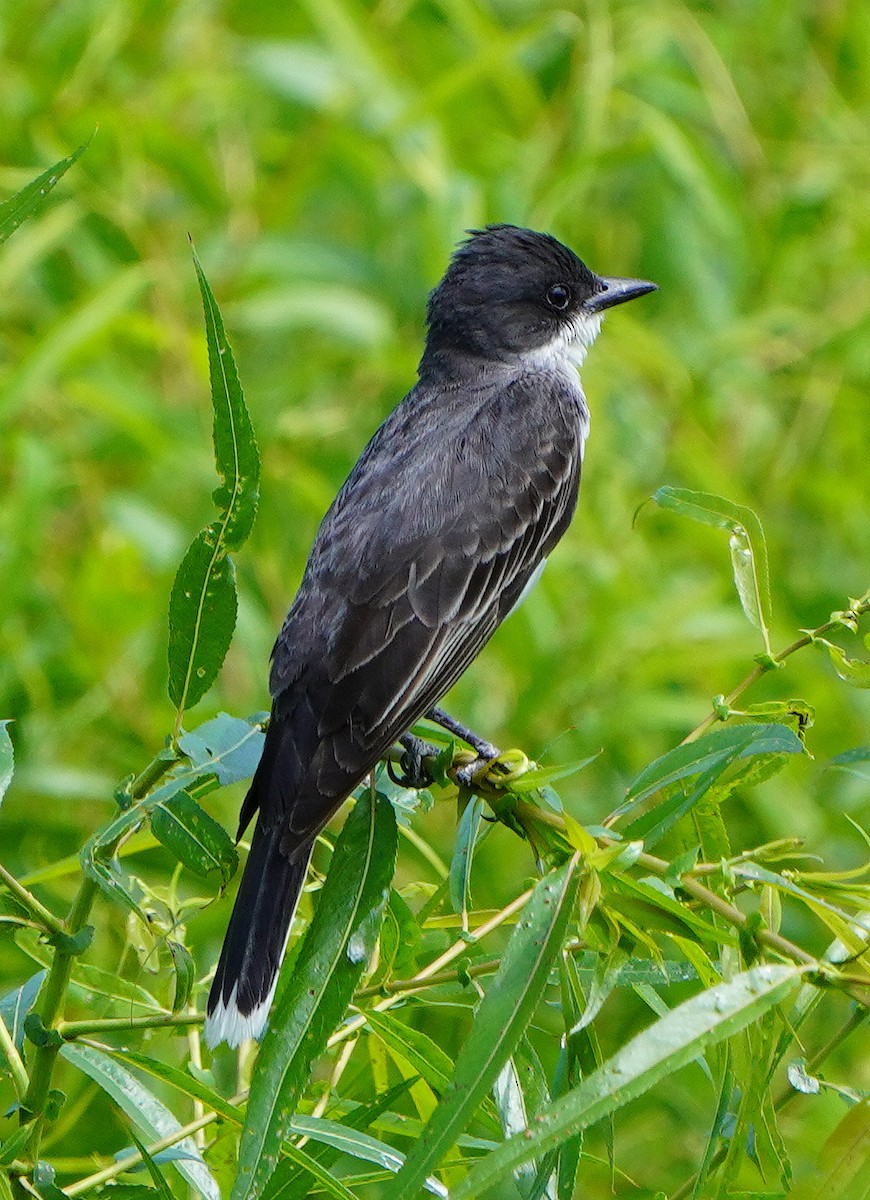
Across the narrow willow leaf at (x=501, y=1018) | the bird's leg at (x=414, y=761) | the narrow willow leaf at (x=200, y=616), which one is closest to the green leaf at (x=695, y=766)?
the narrow willow leaf at (x=501, y=1018)

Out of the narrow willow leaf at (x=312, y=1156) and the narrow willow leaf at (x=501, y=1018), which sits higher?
the narrow willow leaf at (x=501, y=1018)

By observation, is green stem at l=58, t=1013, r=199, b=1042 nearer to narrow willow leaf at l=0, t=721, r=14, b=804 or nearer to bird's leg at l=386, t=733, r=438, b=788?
narrow willow leaf at l=0, t=721, r=14, b=804

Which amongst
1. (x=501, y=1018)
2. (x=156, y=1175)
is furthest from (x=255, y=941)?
(x=501, y=1018)

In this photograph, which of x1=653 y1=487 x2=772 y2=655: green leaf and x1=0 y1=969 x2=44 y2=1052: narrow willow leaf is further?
x1=653 y1=487 x2=772 y2=655: green leaf

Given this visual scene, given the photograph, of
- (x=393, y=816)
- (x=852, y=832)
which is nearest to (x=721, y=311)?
(x=852, y=832)

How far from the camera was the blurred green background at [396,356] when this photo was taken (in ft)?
17.2

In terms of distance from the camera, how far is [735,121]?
6645 millimetres

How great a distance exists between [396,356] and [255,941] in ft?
9.75

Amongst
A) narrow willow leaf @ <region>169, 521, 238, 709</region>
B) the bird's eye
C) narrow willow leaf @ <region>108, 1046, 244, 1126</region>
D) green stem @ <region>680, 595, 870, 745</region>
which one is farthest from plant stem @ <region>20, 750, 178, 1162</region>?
the bird's eye

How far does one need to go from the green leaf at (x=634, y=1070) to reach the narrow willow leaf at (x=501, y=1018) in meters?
0.11

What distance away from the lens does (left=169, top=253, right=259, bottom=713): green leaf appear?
250 centimetres

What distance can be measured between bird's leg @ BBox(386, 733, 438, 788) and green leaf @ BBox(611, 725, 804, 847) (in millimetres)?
959

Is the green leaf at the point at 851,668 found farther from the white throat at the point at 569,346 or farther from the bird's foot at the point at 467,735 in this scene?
the white throat at the point at 569,346

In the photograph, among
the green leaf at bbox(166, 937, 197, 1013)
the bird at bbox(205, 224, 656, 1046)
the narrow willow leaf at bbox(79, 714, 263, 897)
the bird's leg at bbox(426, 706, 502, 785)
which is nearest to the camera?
the narrow willow leaf at bbox(79, 714, 263, 897)
